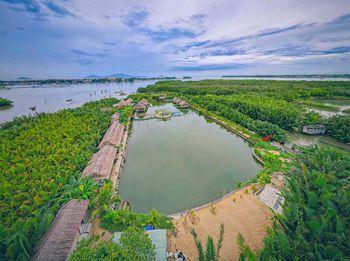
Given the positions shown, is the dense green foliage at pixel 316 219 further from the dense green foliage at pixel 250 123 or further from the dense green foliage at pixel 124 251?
the dense green foliage at pixel 250 123

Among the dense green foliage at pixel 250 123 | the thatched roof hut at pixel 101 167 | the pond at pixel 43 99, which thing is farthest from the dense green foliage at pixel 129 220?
the pond at pixel 43 99

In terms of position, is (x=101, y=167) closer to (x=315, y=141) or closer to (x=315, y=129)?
(x=315, y=141)

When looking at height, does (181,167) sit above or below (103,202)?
below

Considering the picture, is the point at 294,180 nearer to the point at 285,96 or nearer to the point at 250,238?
the point at 250,238

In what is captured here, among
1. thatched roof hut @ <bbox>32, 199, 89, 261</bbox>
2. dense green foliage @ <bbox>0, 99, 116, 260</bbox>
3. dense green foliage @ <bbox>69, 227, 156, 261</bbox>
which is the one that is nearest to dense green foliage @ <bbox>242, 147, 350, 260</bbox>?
dense green foliage @ <bbox>69, 227, 156, 261</bbox>

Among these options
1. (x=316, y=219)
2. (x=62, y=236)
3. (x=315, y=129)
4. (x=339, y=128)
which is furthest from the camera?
(x=315, y=129)

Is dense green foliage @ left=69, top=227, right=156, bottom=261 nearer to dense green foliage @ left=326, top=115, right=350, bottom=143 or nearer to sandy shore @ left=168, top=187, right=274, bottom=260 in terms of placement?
sandy shore @ left=168, top=187, right=274, bottom=260

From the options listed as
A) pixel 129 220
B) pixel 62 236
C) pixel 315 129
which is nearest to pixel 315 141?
pixel 315 129
